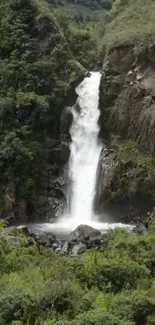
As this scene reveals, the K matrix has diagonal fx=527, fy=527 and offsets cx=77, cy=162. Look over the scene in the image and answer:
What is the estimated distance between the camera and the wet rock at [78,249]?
24919 millimetres

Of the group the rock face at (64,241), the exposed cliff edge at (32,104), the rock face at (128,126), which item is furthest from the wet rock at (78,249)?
the exposed cliff edge at (32,104)

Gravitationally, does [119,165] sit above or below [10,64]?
below

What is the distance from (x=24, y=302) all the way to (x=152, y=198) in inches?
776

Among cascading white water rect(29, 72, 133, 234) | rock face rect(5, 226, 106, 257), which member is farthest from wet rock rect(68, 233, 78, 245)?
cascading white water rect(29, 72, 133, 234)

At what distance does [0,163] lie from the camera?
3372cm

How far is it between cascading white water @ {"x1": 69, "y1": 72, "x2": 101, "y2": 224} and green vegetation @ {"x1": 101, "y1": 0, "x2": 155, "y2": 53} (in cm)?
342

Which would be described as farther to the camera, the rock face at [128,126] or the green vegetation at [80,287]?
the rock face at [128,126]

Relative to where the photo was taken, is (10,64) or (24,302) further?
(10,64)

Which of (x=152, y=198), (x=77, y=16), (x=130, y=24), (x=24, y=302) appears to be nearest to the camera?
(x=24, y=302)

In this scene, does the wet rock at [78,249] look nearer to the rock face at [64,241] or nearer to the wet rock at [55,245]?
the rock face at [64,241]

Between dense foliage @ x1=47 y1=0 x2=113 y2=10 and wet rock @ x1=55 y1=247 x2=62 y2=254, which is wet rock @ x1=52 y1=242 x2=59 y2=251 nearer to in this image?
wet rock @ x1=55 y1=247 x2=62 y2=254

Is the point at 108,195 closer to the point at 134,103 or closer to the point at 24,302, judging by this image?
the point at 134,103

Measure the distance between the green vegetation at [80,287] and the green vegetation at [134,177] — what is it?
12053 mm

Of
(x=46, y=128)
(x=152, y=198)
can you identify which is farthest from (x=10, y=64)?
(x=152, y=198)
